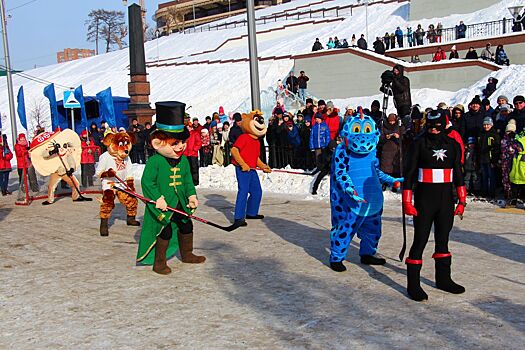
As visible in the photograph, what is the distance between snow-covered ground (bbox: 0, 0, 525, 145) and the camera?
26234 mm

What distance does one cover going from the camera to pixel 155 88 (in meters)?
37.8

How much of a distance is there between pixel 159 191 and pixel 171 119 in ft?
2.68

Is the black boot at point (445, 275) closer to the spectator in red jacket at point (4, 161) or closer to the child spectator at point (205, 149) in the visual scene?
the child spectator at point (205, 149)

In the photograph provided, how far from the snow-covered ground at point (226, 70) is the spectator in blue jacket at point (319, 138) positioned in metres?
8.22

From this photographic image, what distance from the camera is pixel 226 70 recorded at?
36.7 m

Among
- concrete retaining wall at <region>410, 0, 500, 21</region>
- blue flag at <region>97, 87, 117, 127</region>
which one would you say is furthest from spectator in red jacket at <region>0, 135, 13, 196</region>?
concrete retaining wall at <region>410, 0, 500, 21</region>

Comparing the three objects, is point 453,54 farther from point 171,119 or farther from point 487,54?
point 171,119

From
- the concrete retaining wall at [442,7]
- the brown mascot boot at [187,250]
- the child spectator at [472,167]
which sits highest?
the concrete retaining wall at [442,7]

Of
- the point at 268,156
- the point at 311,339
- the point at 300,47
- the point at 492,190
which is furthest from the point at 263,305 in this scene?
the point at 300,47

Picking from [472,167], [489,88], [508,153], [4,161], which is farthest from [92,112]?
[508,153]

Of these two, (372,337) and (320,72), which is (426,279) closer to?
(372,337)

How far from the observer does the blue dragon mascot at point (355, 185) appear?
6488 millimetres

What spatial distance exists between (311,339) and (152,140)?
3.14m

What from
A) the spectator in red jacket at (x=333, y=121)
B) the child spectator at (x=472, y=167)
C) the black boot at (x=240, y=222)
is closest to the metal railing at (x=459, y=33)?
the spectator in red jacket at (x=333, y=121)
